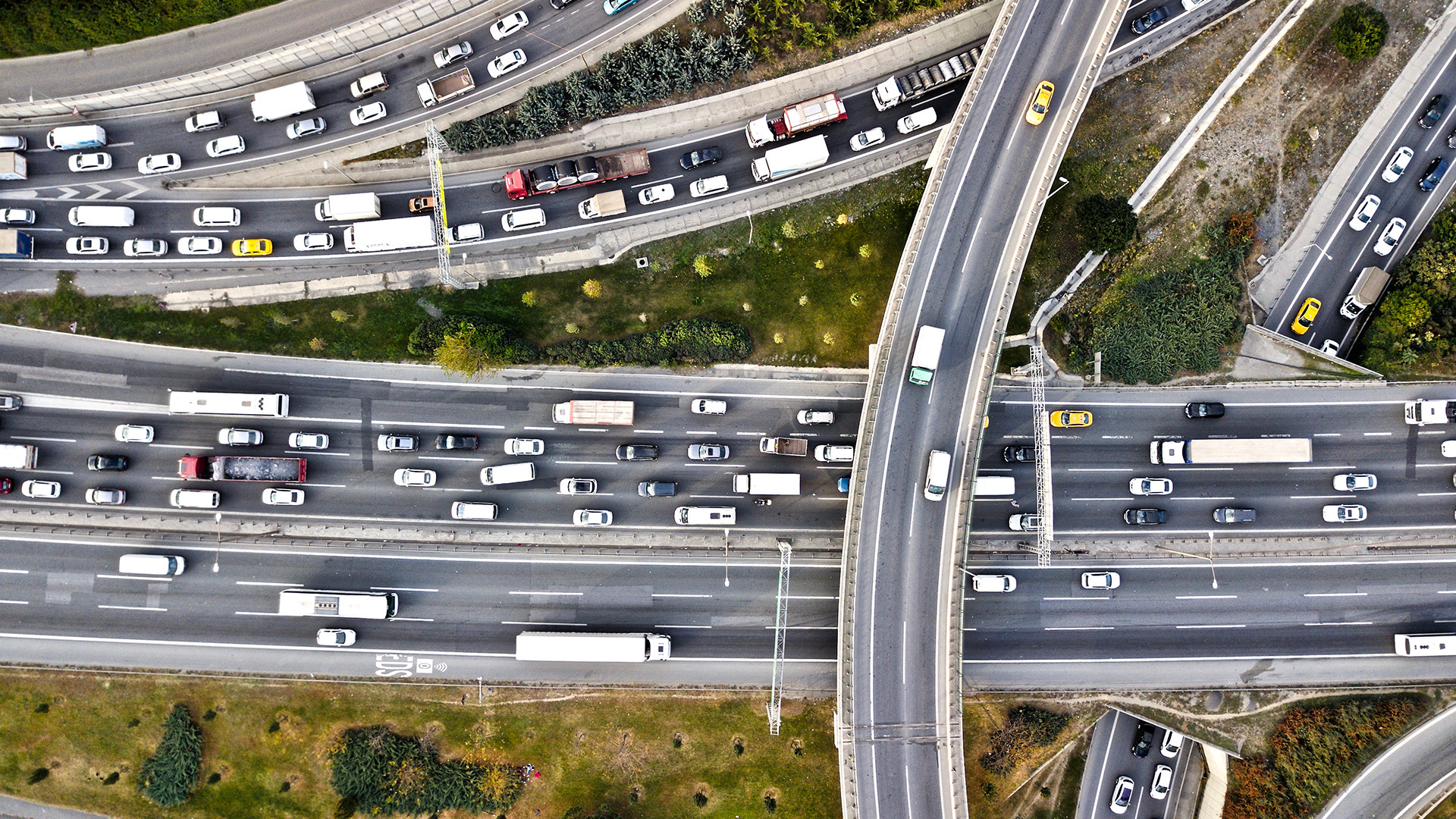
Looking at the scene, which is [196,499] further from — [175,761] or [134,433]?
[175,761]

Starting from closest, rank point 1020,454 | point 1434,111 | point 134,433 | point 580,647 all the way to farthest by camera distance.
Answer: point 580,647
point 134,433
point 1020,454
point 1434,111

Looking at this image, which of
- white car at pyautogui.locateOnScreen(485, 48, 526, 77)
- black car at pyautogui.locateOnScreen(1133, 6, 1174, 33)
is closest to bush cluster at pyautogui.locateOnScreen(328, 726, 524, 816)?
white car at pyautogui.locateOnScreen(485, 48, 526, 77)

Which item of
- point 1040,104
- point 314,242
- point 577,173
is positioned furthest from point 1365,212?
point 314,242

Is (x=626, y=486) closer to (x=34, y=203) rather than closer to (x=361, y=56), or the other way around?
(x=361, y=56)

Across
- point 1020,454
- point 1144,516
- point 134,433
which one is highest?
point 134,433

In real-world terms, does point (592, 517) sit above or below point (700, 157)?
below

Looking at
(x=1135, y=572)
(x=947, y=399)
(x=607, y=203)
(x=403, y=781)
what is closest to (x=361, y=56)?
(x=607, y=203)
